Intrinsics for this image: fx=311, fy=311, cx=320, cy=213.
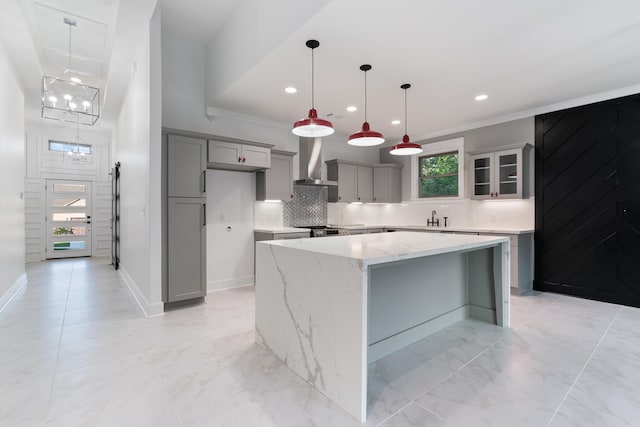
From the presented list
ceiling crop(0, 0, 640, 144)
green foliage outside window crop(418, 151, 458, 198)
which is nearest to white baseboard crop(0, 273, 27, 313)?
ceiling crop(0, 0, 640, 144)

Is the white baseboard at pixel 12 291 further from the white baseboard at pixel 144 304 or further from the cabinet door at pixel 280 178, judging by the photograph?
the cabinet door at pixel 280 178

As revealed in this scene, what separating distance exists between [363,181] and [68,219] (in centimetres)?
731

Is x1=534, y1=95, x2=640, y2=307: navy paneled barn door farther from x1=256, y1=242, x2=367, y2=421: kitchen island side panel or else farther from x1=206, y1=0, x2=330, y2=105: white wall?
x1=256, y1=242, x2=367, y2=421: kitchen island side panel

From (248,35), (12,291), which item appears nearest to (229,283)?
(12,291)

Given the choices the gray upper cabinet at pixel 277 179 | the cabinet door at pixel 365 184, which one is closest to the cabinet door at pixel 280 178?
the gray upper cabinet at pixel 277 179

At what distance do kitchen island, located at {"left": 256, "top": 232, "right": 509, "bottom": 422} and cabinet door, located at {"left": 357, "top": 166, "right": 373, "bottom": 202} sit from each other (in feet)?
9.84

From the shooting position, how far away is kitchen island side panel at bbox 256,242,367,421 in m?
1.70

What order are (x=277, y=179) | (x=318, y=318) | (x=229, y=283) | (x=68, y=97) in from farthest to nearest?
(x=277, y=179) → (x=229, y=283) → (x=68, y=97) → (x=318, y=318)

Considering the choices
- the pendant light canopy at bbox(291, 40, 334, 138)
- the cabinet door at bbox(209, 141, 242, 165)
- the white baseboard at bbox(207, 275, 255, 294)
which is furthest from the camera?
the white baseboard at bbox(207, 275, 255, 294)

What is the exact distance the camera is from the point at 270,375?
6.98ft

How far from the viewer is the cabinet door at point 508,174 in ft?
14.8

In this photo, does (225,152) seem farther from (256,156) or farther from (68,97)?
(68,97)

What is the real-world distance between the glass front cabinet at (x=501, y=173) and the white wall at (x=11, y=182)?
6336 millimetres

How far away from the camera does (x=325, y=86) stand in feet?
12.4
